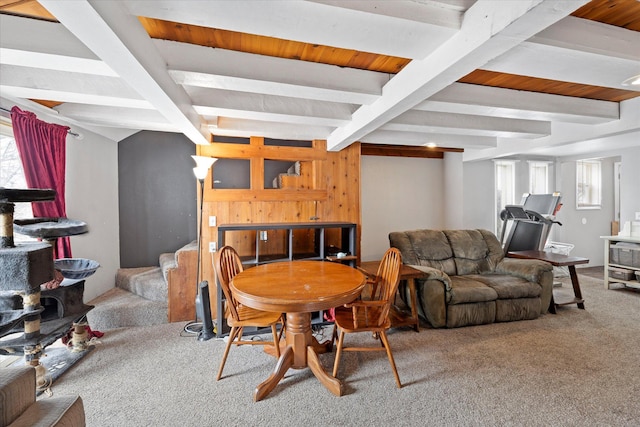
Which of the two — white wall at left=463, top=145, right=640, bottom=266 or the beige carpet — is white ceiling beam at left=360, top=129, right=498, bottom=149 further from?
the beige carpet

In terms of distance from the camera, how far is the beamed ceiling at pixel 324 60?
1227mm

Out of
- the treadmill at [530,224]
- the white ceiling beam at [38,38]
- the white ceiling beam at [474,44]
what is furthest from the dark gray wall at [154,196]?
the treadmill at [530,224]

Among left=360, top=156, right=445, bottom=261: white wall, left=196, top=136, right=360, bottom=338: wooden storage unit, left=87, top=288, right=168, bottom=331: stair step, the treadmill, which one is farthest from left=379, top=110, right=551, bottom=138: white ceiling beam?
left=87, top=288, right=168, bottom=331: stair step

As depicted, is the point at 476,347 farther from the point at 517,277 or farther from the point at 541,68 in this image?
the point at 541,68

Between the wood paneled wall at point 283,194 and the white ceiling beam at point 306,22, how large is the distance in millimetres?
2080

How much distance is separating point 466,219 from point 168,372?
4797mm

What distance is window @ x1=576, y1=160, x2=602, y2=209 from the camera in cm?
585

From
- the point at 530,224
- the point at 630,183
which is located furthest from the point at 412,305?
the point at 630,183

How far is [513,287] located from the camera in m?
3.15

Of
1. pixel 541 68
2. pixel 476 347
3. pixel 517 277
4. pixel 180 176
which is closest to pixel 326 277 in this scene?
pixel 476 347

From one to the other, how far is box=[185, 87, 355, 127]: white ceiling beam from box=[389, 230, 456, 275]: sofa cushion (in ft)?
5.55

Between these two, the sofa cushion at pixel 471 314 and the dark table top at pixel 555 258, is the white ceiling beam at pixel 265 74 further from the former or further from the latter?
the dark table top at pixel 555 258

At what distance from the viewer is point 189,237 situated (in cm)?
421

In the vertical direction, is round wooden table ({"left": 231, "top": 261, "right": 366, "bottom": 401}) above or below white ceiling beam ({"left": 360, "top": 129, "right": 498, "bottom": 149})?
below
